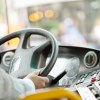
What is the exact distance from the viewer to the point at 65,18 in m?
3.48

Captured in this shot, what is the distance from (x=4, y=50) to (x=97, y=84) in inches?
25.9

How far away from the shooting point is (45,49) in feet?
4.80

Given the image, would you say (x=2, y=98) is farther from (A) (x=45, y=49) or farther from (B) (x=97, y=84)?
(A) (x=45, y=49)

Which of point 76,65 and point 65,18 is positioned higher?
point 65,18

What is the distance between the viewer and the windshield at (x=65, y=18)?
2941 millimetres

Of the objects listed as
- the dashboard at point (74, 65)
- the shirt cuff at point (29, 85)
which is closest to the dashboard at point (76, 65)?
the dashboard at point (74, 65)

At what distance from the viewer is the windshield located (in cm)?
294

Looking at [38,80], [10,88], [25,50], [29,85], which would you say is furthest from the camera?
[25,50]

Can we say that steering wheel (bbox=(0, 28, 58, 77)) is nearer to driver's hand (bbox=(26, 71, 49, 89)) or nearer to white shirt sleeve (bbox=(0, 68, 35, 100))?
driver's hand (bbox=(26, 71, 49, 89))

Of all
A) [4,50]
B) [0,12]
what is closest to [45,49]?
[4,50]

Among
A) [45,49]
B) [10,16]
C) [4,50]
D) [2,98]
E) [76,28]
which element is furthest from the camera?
[76,28]

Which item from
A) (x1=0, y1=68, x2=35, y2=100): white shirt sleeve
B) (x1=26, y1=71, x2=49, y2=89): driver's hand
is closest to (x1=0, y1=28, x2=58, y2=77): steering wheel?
(x1=26, y1=71, x2=49, y2=89): driver's hand

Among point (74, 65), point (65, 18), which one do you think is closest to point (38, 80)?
point (74, 65)

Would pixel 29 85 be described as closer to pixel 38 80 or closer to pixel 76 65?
pixel 38 80
